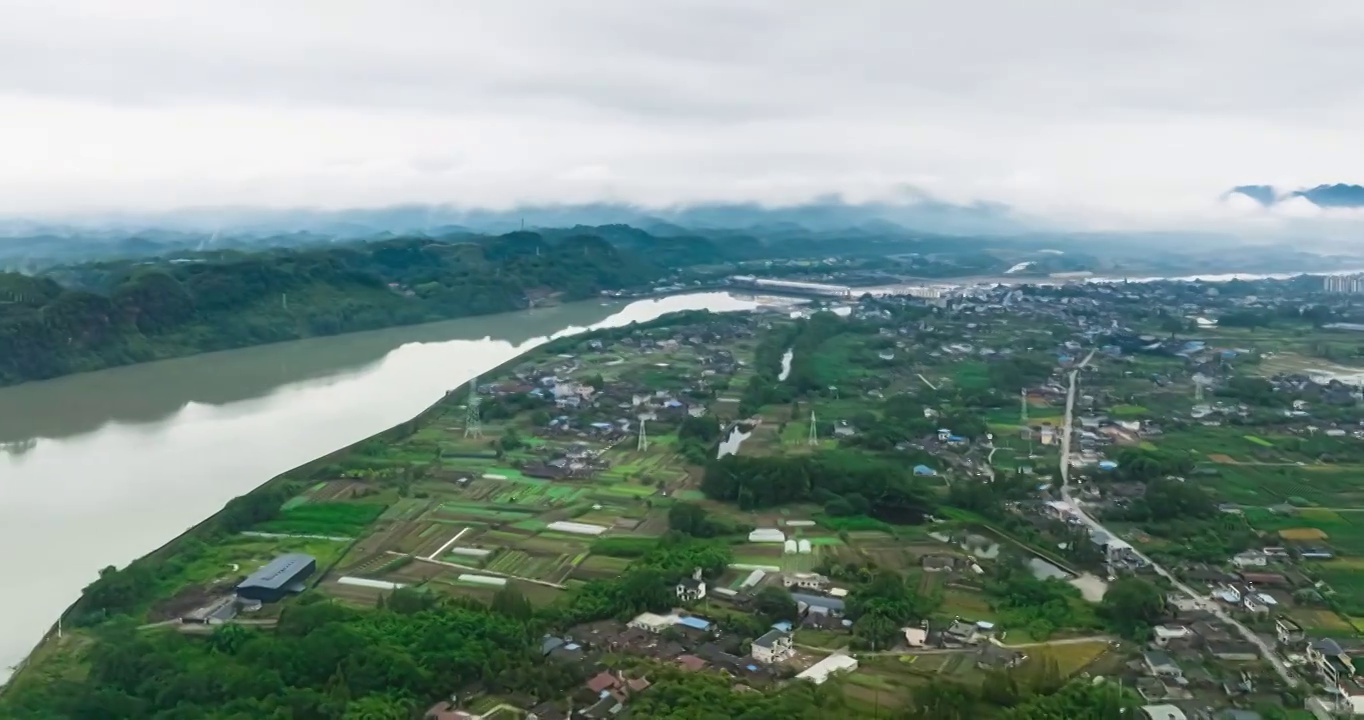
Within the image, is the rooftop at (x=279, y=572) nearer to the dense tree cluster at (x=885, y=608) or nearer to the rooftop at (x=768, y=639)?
the rooftop at (x=768, y=639)

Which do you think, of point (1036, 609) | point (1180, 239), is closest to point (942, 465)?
point (1036, 609)

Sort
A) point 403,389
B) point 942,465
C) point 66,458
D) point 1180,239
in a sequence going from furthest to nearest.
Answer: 1. point 1180,239
2. point 403,389
3. point 66,458
4. point 942,465

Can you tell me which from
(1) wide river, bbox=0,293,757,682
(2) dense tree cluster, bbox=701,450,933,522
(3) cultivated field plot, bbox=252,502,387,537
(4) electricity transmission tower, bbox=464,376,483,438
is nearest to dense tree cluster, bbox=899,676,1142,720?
(2) dense tree cluster, bbox=701,450,933,522

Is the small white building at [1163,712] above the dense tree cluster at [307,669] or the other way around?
the other way around

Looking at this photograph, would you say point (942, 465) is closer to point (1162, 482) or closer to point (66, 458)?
point (1162, 482)

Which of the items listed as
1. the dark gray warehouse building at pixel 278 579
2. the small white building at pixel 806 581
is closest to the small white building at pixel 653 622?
the small white building at pixel 806 581

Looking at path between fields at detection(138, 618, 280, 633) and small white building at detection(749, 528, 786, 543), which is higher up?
small white building at detection(749, 528, 786, 543)

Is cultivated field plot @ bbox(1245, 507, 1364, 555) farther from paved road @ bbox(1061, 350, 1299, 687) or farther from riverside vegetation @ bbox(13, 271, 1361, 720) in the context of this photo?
paved road @ bbox(1061, 350, 1299, 687)
